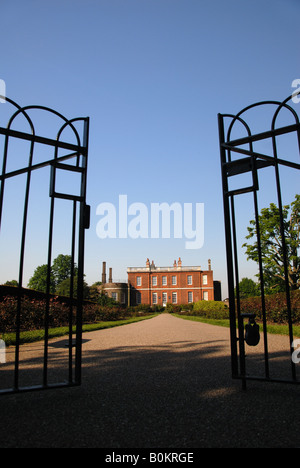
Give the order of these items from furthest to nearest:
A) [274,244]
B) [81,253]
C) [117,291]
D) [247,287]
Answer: [247,287]
[117,291]
[274,244]
[81,253]

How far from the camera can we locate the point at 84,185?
144 inches

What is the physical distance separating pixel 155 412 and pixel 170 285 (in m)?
53.0

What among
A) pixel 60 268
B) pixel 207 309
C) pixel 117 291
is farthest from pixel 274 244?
pixel 60 268

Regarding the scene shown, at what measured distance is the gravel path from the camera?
2086 millimetres

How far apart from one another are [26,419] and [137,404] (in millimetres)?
952

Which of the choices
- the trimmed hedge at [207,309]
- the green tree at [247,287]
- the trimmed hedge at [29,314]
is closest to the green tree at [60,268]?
the trimmed hedge at [207,309]

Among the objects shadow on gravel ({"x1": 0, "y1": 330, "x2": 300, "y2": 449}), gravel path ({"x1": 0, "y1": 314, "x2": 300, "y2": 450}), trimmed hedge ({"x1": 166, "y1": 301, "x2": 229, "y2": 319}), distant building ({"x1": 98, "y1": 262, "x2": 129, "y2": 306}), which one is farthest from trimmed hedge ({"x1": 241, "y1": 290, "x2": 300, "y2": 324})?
distant building ({"x1": 98, "y1": 262, "x2": 129, "y2": 306})

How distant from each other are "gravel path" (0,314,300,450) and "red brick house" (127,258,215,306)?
5044cm

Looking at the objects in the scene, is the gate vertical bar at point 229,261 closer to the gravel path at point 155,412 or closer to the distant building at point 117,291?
the gravel path at point 155,412

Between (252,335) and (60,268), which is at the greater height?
(60,268)

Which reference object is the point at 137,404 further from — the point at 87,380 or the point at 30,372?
the point at 30,372

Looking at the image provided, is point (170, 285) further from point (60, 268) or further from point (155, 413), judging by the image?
point (155, 413)

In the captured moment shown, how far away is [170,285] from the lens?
54938 millimetres
